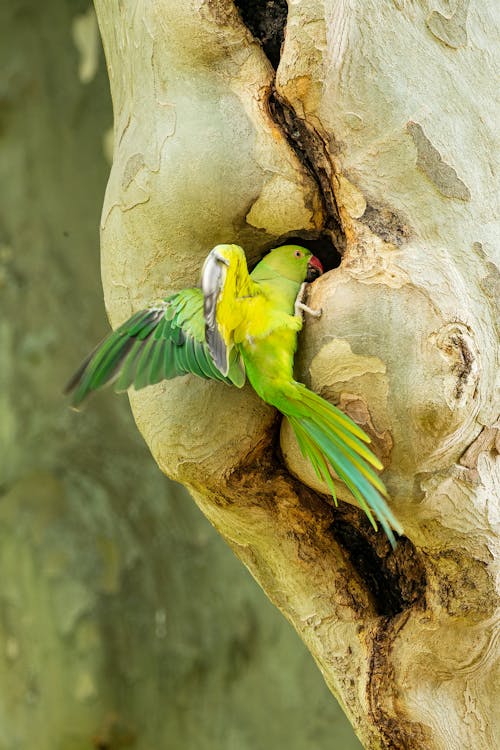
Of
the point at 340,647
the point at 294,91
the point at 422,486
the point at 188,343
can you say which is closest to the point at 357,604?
the point at 340,647

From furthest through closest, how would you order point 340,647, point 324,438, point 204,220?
point 340,647
point 204,220
point 324,438

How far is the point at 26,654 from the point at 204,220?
5.55 feet

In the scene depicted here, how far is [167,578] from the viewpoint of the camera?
263 centimetres

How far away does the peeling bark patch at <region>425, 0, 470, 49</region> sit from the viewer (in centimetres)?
130

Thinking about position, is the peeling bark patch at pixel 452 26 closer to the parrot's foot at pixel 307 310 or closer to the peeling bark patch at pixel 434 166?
the peeling bark patch at pixel 434 166

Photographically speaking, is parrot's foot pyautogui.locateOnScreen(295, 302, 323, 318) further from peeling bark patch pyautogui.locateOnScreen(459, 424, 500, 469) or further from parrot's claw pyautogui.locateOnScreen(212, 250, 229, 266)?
peeling bark patch pyautogui.locateOnScreen(459, 424, 500, 469)

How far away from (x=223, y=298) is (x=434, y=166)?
36 centimetres

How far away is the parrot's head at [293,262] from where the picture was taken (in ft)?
4.49

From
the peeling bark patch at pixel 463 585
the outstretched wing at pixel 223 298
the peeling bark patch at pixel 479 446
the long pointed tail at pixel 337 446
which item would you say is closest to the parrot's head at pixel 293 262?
the outstretched wing at pixel 223 298

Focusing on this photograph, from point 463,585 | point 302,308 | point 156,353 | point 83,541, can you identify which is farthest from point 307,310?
point 83,541

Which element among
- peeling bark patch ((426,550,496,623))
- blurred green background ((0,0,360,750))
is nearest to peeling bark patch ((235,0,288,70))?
peeling bark patch ((426,550,496,623))

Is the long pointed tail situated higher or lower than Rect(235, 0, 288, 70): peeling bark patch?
lower

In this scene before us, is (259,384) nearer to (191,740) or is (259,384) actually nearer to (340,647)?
(340,647)

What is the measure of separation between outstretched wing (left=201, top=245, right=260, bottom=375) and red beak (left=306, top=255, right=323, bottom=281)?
0.17 meters
